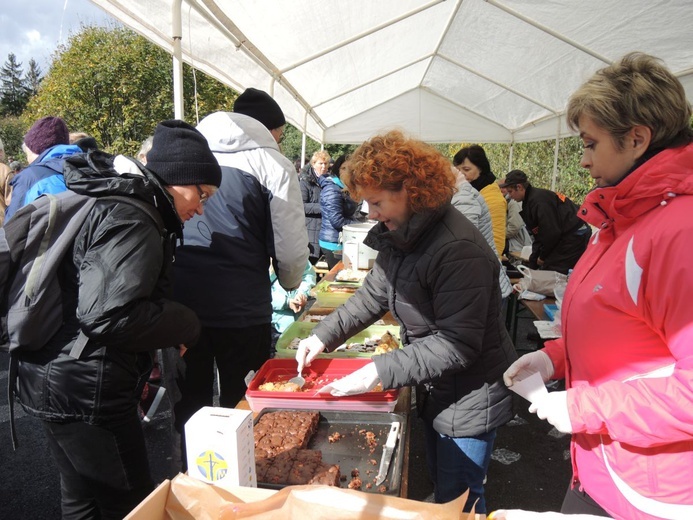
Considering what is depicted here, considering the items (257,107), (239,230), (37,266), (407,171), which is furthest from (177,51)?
(407,171)

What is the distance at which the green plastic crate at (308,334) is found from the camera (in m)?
2.18

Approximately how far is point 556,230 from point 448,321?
3645mm

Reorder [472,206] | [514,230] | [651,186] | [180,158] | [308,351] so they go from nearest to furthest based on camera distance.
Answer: [651,186], [180,158], [308,351], [472,206], [514,230]

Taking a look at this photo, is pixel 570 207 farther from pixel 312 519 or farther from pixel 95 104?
pixel 95 104

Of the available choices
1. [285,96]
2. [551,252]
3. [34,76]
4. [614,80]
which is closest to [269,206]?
[614,80]

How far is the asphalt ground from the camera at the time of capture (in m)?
2.65

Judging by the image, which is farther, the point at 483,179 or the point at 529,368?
the point at 483,179

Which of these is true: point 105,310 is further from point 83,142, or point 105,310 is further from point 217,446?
point 83,142

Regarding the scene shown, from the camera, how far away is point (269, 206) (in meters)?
2.25

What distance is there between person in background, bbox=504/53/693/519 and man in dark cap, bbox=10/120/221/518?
1151 mm

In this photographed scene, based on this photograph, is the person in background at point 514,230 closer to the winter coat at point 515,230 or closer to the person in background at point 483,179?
the winter coat at point 515,230

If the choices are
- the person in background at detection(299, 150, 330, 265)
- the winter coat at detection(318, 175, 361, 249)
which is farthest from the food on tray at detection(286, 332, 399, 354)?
the person in background at detection(299, 150, 330, 265)

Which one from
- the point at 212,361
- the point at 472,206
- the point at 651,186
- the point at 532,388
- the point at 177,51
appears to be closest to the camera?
the point at 651,186

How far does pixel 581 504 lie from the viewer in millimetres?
1273
